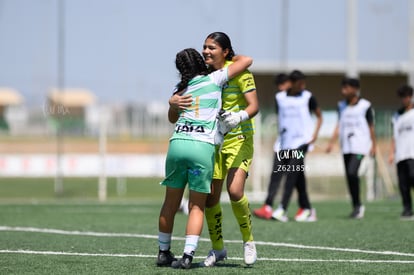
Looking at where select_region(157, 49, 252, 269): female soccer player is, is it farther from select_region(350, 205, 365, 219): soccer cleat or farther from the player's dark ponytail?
select_region(350, 205, 365, 219): soccer cleat

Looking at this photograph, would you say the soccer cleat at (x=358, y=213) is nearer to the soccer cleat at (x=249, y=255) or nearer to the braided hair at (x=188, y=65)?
the soccer cleat at (x=249, y=255)

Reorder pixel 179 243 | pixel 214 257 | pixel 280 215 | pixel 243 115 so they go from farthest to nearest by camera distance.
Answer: pixel 280 215
pixel 179 243
pixel 214 257
pixel 243 115

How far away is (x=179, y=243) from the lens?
9266 millimetres

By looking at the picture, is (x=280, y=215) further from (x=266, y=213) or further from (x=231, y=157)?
(x=231, y=157)

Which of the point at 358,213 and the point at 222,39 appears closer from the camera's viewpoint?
the point at 222,39

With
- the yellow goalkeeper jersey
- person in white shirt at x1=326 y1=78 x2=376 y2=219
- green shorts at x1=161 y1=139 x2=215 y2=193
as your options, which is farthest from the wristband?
person in white shirt at x1=326 y1=78 x2=376 y2=219

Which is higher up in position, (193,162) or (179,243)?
(193,162)

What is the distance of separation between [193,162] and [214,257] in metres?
0.94

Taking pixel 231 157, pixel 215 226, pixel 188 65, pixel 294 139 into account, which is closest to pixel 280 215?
pixel 294 139

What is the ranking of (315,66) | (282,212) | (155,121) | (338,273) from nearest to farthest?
1. (338,273)
2. (282,212)
3. (315,66)
4. (155,121)

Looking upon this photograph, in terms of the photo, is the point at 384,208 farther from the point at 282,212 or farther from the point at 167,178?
the point at 167,178

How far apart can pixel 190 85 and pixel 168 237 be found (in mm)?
1291

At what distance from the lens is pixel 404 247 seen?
28.8 feet

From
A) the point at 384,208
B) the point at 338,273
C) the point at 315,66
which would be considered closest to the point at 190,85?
the point at 338,273
